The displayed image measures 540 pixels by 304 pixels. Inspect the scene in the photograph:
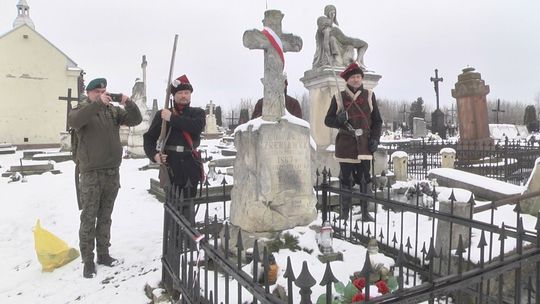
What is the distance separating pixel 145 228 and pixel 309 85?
4.96 metres

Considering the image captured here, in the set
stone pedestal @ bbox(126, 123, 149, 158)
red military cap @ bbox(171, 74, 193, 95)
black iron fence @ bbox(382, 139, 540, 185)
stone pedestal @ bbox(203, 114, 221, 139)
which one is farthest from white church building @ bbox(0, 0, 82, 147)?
red military cap @ bbox(171, 74, 193, 95)

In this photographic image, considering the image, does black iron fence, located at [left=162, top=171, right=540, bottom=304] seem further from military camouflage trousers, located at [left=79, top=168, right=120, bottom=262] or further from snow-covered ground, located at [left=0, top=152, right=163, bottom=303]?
military camouflage trousers, located at [left=79, top=168, right=120, bottom=262]

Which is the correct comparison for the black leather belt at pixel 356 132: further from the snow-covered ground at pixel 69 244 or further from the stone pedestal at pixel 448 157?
the stone pedestal at pixel 448 157

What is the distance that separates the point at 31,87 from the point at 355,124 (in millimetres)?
27246

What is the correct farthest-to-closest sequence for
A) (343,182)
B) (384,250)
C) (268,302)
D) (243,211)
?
(343,182) < (384,250) < (243,211) < (268,302)

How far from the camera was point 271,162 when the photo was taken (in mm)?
3934

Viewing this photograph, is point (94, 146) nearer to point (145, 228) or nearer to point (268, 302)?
point (145, 228)

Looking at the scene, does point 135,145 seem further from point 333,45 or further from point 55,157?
point 333,45

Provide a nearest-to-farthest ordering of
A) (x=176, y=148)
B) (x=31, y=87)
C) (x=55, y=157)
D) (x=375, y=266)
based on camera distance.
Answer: (x=375, y=266)
(x=176, y=148)
(x=55, y=157)
(x=31, y=87)

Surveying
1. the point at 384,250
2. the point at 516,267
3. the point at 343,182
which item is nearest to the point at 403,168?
the point at 343,182

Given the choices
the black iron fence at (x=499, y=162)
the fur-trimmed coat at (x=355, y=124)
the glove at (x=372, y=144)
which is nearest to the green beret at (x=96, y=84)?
the fur-trimmed coat at (x=355, y=124)

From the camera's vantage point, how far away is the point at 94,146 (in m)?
3.98

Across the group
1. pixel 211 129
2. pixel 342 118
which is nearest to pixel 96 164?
pixel 342 118

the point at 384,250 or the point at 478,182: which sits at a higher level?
the point at 478,182
